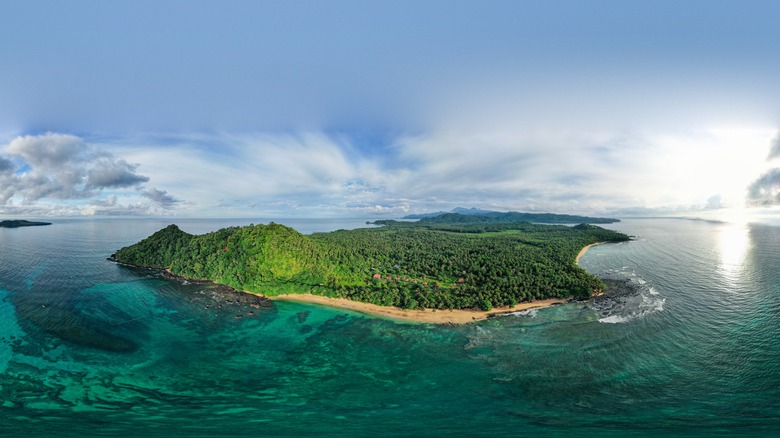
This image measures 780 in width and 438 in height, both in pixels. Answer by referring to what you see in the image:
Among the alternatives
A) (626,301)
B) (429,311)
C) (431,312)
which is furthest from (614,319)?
(429,311)

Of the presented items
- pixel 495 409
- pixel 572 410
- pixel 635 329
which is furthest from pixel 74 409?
pixel 635 329

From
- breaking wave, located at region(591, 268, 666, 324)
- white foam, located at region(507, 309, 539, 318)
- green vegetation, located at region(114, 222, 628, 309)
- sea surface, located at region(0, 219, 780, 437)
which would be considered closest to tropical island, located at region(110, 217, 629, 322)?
green vegetation, located at region(114, 222, 628, 309)

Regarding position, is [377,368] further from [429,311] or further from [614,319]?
[614,319]

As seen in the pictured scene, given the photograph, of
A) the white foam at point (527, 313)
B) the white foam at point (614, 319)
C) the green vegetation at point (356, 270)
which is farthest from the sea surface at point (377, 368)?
the green vegetation at point (356, 270)

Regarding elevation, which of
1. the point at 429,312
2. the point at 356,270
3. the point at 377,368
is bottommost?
the point at 377,368

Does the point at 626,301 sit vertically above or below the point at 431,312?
below

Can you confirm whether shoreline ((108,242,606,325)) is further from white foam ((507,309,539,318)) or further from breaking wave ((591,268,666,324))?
breaking wave ((591,268,666,324))

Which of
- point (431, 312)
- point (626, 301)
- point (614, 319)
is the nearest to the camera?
point (614, 319)
